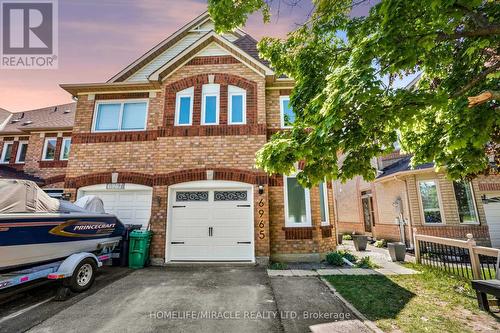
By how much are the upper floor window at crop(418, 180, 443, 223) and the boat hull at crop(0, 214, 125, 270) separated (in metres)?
13.4

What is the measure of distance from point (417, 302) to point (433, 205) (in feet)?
25.4

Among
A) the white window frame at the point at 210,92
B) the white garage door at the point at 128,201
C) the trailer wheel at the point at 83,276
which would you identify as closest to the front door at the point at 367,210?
the white window frame at the point at 210,92

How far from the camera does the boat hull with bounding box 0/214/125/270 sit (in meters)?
4.49

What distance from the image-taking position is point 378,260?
340 inches

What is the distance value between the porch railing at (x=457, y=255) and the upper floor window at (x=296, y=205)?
401 centimetres

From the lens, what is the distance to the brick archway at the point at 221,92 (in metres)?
9.01

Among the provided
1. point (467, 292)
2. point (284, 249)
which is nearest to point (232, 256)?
point (284, 249)

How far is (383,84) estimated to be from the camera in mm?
3189

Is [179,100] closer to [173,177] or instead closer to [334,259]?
[173,177]

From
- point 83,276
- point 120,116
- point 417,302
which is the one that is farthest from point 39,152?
point 417,302

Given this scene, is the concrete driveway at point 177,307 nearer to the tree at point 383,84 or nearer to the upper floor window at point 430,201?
the tree at point 383,84

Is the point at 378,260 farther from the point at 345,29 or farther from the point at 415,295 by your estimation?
the point at 345,29

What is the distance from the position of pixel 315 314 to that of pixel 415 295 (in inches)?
110

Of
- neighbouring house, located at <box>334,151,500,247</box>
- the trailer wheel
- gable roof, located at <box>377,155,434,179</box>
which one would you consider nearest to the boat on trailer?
the trailer wheel
